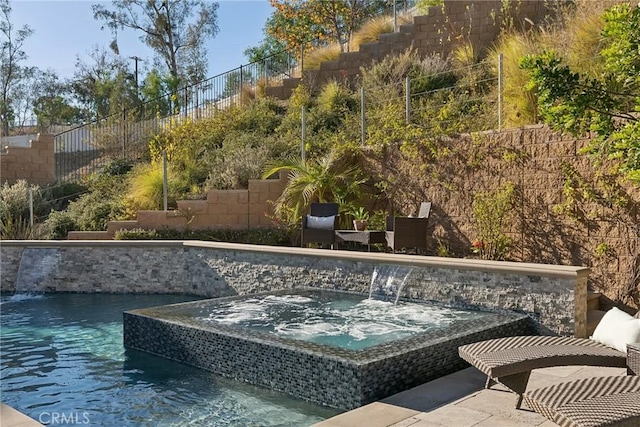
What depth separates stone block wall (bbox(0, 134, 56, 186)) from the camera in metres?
14.7

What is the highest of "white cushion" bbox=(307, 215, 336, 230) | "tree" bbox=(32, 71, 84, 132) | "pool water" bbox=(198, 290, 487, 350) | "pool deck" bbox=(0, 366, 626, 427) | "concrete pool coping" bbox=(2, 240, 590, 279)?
"tree" bbox=(32, 71, 84, 132)

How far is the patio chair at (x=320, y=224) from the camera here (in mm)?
8648

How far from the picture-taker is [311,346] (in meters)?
4.58

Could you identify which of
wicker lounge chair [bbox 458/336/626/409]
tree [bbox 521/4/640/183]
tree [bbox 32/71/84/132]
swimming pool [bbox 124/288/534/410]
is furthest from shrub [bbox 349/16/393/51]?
tree [bbox 32/71/84/132]

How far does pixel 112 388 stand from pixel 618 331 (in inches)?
153

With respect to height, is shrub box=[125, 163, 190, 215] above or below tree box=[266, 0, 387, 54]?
below

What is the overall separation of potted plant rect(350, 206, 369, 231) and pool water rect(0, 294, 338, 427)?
12.3 feet

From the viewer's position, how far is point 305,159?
10.8 meters

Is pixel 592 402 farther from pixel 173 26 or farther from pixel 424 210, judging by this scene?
pixel 173 26

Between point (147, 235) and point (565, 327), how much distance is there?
719 centimetres

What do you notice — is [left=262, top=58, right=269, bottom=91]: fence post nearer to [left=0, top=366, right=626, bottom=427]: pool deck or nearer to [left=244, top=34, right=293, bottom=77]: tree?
[left=244, top=34, right=293, bottom=77]: tree

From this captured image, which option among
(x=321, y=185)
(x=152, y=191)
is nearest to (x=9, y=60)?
(x=152, y=191)

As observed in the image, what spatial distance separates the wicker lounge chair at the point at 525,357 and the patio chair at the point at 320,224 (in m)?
4.73

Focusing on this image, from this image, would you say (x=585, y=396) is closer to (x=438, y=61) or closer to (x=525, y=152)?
(x=525, y=152)
